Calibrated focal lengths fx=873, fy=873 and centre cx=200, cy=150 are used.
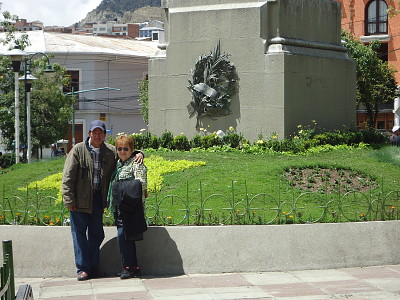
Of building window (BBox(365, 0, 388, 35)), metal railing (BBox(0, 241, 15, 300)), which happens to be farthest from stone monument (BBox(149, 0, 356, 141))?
building window (BBox(365, 0, 388, 35))

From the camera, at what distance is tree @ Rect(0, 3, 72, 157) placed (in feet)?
129

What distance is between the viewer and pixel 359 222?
1105 cm

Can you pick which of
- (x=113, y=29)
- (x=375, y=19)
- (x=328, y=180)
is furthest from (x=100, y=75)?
(x=113, y=29)

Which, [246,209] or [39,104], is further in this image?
[39,104]

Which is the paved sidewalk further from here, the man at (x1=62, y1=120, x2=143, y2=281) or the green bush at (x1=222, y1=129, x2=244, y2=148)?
the green bush at (x1=222, y1=129, x2=244, y2=148)

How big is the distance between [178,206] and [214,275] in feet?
6.72

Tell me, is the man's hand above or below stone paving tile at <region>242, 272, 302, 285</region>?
above

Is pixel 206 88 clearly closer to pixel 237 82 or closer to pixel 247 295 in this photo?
pixel 237 82

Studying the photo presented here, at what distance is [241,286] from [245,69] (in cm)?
993

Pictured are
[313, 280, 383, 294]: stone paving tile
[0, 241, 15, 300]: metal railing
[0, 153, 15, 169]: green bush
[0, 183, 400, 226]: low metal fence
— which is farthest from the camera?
[0, 153, 15, 169]: green bush

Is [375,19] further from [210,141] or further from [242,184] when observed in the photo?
[242,184]

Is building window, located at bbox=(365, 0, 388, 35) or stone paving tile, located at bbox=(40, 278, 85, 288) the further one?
building window, located at bbox=(365, 0, 388, 35)

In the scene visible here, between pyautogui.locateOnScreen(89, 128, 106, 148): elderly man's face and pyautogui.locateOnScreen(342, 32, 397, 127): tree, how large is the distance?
36038 millimetres

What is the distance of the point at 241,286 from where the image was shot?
9.70m
